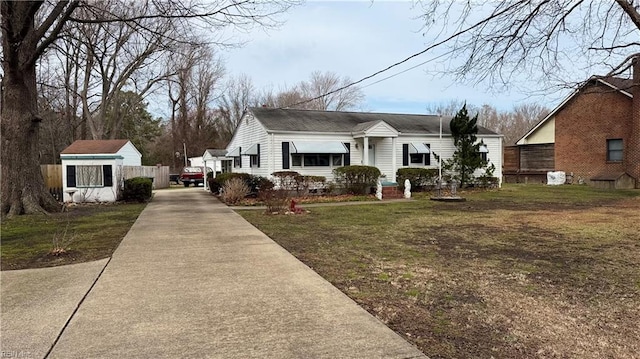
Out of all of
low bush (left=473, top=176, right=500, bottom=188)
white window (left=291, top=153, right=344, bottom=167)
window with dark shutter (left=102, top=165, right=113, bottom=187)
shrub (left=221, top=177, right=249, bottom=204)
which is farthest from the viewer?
low bush (left=473, top=176, right=500, bottom=188)

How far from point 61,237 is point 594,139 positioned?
28.7 m

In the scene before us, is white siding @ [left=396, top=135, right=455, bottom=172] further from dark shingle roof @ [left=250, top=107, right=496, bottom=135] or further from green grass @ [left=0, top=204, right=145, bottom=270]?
green grass @ [left=0, top=204, right=145, bottom=270]

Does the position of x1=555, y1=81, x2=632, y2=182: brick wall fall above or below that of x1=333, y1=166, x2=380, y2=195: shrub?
above

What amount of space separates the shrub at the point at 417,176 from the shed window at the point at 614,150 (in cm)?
1226

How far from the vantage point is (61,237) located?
8.55 metres

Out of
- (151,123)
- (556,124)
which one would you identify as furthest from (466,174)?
(151,123)

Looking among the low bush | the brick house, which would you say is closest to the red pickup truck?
the low bush

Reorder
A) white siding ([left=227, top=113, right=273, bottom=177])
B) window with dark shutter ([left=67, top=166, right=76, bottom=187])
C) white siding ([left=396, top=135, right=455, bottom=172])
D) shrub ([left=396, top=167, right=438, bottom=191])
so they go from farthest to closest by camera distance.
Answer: white siding ([left=396, top=135, right=455, bottom=172]), shrub ([left=396, top=167, right=438, bottom=191]), white siding ([left=227, top=113, right=273, bottom=177]), window with dark shutter ([left=67, top=166, right=76, bottom=187])

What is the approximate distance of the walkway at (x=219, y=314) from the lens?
3225mm

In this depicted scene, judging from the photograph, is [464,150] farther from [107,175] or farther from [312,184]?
[107,175]

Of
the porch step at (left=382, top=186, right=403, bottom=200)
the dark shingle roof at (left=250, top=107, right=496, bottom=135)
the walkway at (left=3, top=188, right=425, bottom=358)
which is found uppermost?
the dark shingle roof at (left=250, top=107, right=496, bottom=135)

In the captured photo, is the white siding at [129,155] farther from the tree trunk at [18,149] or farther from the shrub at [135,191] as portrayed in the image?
the tree trunk at [18,149]

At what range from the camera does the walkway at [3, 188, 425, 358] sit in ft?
10.6

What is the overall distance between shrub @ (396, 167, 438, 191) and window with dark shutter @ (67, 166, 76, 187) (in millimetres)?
14638
